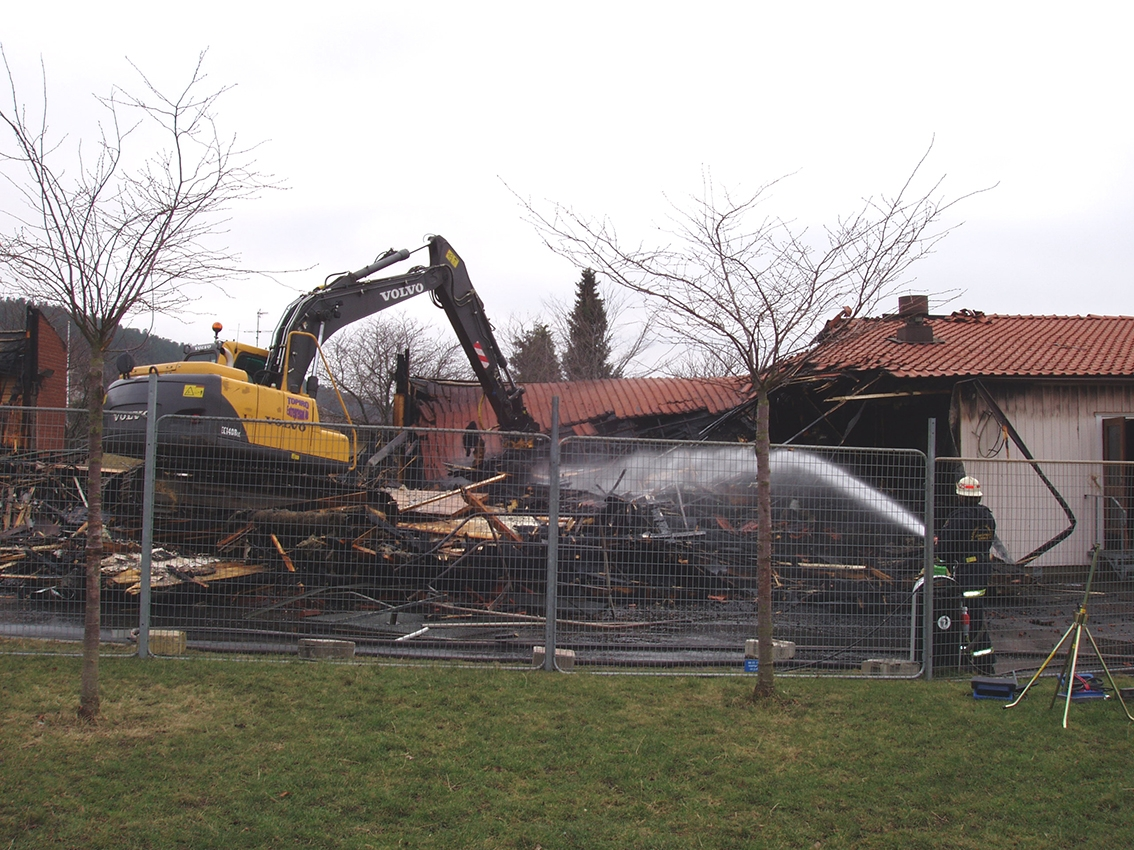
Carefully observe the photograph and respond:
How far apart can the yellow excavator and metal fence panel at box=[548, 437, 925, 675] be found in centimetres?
299

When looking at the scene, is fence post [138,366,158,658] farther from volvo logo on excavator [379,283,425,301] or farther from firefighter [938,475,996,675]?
volvo logo on excavator [379,283,425,301]

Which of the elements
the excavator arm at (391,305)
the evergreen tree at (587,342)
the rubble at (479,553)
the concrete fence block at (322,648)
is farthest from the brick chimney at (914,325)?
the evergreen tree at (587,342)

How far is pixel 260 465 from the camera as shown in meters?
8.52

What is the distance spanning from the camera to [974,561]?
6.92 meters

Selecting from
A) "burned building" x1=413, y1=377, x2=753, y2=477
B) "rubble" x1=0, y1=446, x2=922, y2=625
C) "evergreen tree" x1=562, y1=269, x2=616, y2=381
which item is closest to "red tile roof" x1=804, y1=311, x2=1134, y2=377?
"burned building" x1=413, y1=377, x2=753, y2=477

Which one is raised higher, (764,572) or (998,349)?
(998,349)

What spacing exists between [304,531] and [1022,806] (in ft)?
22.1

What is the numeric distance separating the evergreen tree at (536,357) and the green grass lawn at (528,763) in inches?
1336

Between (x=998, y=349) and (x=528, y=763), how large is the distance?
13.4 metres

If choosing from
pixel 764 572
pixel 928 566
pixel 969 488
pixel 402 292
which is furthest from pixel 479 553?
pixel 402 292

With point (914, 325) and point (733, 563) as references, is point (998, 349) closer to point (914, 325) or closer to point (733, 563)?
point (914, 325)

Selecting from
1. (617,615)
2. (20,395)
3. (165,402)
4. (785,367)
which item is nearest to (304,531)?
(165,402)

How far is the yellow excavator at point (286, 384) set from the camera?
27.1 ft

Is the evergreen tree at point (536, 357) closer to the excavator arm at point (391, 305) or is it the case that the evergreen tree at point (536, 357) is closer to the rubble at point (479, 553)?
the excavator arm at point (391, 305)
